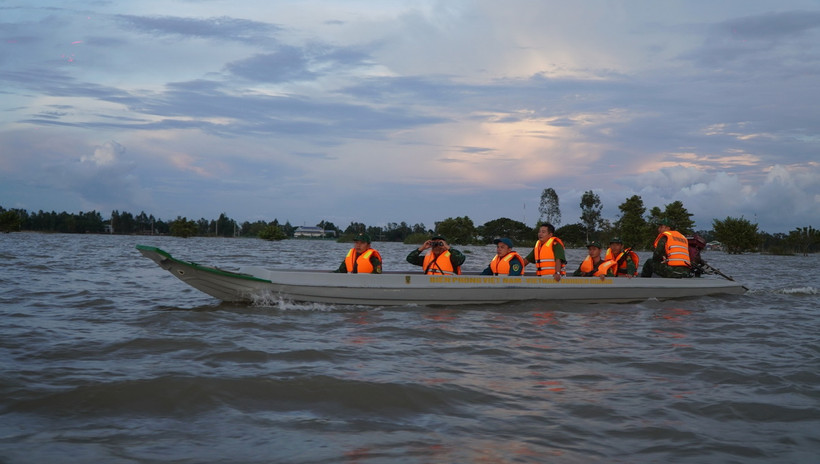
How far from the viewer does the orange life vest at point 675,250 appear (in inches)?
590

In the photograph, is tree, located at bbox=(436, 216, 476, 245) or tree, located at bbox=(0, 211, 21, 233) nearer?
tree, located at bbox=(0, 211, 21, 233)

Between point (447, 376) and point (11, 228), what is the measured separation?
330 ft

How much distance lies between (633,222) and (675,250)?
75.3 meters

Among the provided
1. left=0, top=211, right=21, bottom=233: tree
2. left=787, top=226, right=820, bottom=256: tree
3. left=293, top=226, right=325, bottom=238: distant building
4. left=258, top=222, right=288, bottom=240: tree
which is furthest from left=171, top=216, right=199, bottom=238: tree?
left=787, top=226, right=820, bottom=256: tree

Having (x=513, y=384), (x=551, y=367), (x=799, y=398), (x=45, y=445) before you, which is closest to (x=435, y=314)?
(x=551, y=367)

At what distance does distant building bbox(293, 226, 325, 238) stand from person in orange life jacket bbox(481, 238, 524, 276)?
150 metres

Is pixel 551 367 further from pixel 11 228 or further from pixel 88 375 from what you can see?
pixel 11 228

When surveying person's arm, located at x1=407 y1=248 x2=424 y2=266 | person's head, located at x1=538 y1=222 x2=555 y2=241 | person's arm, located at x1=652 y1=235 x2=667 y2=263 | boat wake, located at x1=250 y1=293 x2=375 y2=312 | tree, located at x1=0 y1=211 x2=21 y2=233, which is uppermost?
tree, located at x1=0 y1=211 x2=21 y2=233

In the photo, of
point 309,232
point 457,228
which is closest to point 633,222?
point 457,228

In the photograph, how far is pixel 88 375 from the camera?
6266 millimetres

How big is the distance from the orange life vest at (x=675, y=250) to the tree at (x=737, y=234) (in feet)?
248

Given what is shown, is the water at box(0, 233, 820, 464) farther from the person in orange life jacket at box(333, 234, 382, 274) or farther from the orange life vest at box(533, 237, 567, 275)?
the orange life vest at box(533, 237, 567, 275)

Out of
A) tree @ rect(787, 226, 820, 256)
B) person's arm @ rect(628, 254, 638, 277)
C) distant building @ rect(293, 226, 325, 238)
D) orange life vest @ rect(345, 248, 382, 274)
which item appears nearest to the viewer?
orange life vest @ rect(345, 248, 382, 274)

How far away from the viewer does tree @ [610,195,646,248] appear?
279 feet
